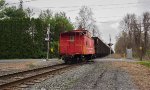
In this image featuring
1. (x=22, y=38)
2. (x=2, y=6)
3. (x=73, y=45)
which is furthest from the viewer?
(x=2, y=6)

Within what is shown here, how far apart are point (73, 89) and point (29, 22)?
45.2 m

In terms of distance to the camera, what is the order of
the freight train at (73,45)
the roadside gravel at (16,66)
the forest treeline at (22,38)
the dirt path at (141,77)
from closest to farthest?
the dirt path at (141,77), the roadside gravel at (16,66), the freight train at (73,45), the forest treeline at (22,38)

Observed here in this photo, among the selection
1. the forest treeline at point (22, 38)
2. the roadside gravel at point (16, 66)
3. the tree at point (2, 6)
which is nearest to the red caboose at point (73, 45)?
the roadside gravel at point (16, 66)

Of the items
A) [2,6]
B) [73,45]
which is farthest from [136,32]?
[73,45]

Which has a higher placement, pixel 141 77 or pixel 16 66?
pixel 16 66

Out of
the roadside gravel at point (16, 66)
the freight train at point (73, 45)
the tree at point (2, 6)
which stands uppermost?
the tree at point (2, 6)

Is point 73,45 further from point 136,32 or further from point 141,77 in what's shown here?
point 136,32

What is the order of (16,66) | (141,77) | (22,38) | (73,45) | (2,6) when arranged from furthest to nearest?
(2,6) < (22,38) < (73,45) < (16,66) < (141,77)

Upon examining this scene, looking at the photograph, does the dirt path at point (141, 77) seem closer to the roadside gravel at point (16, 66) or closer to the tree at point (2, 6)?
the roadside gravel at point (16, 66)

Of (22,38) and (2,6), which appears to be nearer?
(22,38)

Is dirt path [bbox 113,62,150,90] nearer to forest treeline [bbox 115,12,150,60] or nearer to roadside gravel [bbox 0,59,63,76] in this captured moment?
roadside gravel [bbox 0,59,63,76]

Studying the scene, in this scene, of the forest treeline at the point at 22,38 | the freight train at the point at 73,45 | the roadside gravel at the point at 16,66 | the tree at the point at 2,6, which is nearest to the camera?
the roadside gravel at the point at 16,66

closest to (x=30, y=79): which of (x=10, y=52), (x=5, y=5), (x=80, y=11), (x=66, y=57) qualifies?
(x=66, y=57)

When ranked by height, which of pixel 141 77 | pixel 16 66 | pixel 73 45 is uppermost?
pixel 73 45
